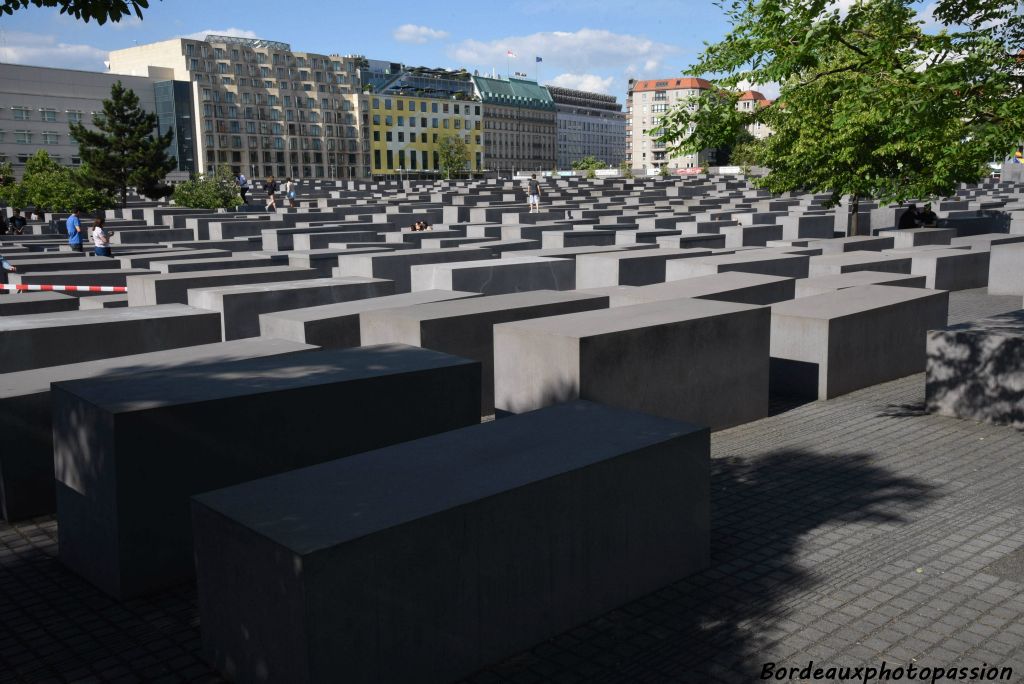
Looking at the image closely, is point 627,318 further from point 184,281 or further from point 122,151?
point 122,151

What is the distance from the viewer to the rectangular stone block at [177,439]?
5.66 m

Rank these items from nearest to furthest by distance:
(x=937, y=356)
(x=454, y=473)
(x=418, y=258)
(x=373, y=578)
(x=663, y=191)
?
1. (x=373, y=578)
2. (x=454, y=473)
3. (x=937, y=356)
4. (x=418, y=258)
5. (x=663, y=191)

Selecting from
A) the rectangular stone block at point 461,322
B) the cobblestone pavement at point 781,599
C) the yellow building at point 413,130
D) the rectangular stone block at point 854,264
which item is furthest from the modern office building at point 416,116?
the cobblestone pavement at point 781,599

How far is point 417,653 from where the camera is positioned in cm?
444

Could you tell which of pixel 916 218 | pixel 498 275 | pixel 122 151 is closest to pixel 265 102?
pixel 122 151

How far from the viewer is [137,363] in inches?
293

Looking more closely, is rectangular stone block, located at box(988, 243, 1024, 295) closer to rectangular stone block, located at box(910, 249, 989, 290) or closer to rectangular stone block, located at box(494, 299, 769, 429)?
rectangular stone block, located at box(910, 249, 989, 290)

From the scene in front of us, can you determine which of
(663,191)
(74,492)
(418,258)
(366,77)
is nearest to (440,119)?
(366,77)

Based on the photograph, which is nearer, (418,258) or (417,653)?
(417,653)

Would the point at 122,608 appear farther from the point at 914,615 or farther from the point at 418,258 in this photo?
the point at 418,258

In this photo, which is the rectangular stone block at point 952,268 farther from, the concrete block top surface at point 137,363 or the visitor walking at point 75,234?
the visitor walking at point 75,234

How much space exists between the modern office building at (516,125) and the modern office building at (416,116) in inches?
168

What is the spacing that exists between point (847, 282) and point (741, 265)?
2.19m

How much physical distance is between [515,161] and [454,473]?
175529 mm
